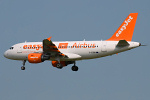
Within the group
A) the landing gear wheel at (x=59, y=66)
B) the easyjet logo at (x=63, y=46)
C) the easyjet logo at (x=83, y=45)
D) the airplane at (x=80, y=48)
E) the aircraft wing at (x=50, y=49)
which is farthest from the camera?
the easyjet logo at (x=63, y=46)

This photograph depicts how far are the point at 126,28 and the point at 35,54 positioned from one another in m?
13.3

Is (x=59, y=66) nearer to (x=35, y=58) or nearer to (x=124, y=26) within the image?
(x=35, y=58)

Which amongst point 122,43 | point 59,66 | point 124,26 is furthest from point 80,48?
point 124,26

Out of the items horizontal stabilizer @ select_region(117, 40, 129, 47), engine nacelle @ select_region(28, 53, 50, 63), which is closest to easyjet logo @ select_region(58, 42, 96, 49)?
engine nacelle @ select_region(28, 53, 50, 63)

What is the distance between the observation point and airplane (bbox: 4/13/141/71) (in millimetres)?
61156

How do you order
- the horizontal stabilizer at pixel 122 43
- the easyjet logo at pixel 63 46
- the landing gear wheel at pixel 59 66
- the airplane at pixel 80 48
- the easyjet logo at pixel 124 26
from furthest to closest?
the easyjet logo at pixel 63 46 < the landing gear wheel at pixel 59 66 < the easyjet logo at pixel 124 26 < the airplane at pixel 80 48 < the horizontal stabilizer at pixel 122 43

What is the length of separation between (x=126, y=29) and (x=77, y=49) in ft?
24.5

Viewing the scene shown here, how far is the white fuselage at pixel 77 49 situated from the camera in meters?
61.3

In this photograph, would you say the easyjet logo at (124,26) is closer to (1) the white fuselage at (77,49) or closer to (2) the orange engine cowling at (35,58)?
(1) the white fuselage at (77,49)

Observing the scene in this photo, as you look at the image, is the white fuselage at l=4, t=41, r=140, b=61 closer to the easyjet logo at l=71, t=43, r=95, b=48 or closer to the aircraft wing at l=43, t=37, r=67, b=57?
the easyjet logo at l=71, t=43, r=95, b=48

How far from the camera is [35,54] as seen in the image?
62312 mm

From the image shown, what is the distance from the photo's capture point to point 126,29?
63.0 m

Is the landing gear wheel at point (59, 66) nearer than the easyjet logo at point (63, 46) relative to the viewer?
Yes

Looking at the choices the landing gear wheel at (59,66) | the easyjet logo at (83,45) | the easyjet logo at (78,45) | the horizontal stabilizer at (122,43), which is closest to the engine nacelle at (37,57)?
the landing gear wheel at (59,66)
